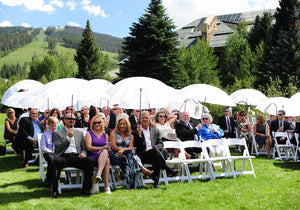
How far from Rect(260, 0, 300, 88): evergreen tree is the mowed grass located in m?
26.7

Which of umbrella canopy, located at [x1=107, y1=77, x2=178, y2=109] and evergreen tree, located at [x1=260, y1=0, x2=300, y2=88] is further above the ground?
evergreen tree, located at [x1=260, y1=0, x2=300, y2=88]

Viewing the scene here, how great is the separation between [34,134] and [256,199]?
Answer: 6849mm

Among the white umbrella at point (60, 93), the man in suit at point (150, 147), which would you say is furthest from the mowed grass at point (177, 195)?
the white umbrella at point (60, 93)

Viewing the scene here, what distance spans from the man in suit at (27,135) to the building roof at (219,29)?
4465 centimetres

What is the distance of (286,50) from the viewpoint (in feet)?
109

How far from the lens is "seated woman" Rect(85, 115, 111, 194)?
6871mm

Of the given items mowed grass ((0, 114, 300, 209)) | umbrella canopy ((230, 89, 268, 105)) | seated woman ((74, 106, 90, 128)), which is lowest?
mowed grass ((0, 114, 300, 209))

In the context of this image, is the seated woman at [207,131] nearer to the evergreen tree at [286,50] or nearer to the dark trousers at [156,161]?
the dark trousers at [156,161]

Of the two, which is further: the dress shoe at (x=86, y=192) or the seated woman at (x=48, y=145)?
the seated woman at (x=48, y=145)

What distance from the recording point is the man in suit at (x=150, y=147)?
7.29 metres

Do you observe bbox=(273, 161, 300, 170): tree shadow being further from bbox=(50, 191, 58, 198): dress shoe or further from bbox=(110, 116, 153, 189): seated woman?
bbox=(50, 191, 58, 198): dress shoe

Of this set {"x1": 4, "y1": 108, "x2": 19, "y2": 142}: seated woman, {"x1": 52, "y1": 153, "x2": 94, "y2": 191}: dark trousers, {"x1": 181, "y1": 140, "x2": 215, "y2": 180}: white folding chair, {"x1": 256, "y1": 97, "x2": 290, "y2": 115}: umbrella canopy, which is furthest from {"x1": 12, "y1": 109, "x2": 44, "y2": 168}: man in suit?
{"x1": 256, "y1": 97, "x2": 290, "y2": 115}: umbrella canopy

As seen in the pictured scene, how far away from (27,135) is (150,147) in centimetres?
425

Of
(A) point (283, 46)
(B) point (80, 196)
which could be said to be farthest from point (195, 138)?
(A) point (283, 46)
